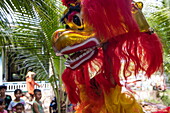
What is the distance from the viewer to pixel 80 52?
1187 millimetres

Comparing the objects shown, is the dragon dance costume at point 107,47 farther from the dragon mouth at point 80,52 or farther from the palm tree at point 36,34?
the palm tree at point 36,34

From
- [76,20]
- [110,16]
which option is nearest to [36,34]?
[76,20]

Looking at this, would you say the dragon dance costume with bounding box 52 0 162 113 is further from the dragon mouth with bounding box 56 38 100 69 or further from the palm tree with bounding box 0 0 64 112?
the palm tree with bounding box 0 0 64 112

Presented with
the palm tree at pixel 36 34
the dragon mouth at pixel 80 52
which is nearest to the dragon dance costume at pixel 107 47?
the dragon mouth at pixel 80 52

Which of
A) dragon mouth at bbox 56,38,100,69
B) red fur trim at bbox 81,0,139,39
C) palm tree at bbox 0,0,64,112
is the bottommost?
dragon mouth at bbox 56,38,100,69

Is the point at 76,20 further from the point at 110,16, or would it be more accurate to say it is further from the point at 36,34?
the point at 36,34

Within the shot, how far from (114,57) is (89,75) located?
24 cm

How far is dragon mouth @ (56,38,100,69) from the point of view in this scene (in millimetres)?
1117

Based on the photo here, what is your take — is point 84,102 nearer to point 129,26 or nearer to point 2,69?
point 129,26

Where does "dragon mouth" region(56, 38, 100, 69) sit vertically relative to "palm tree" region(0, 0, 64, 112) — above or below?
below

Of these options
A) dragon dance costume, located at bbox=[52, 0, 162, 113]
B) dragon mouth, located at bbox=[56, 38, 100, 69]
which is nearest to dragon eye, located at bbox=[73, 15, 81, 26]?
dragon dance costume, located at bbox=[52, 0, 162, 113]

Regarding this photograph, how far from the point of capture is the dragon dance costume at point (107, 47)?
1.11 m

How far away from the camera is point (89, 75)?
1391mm

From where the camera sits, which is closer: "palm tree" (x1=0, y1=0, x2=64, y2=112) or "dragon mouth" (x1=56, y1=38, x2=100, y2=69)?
"dragon mouth" (x1=56, y1=38, x2=100, y2=69)
